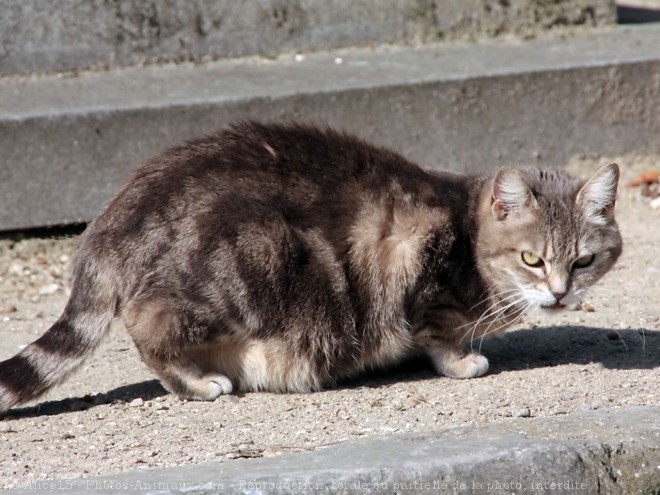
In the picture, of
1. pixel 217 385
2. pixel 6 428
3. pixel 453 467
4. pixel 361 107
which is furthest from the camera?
pixel 361 107

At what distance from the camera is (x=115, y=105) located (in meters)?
5.54

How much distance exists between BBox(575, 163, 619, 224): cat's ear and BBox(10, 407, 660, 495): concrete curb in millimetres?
961

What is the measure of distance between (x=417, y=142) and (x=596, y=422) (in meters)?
2.74

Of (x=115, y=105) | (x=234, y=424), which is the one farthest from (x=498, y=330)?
(x=115, y=105)

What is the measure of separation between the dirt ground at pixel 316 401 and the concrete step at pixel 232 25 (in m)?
1.58

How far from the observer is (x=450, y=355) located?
4238mm

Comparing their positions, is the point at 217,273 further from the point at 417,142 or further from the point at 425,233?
the point at 417,142

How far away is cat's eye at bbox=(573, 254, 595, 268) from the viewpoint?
4125mm

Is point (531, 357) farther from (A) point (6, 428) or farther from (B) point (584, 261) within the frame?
(A) point (6, 428)

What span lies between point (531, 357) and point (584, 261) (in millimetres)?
561

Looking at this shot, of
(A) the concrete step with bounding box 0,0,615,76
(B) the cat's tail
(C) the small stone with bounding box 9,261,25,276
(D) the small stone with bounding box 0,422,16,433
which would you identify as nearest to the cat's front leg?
(B) the cat's tail

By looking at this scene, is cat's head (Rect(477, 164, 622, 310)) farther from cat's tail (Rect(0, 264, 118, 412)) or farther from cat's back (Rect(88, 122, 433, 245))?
cat's tail (Rect(0, 264, 118, 412))

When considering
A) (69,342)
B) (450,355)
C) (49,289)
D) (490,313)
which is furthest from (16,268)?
(490,313)

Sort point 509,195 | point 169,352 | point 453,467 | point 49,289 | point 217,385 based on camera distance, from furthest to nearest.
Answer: point 49,289, point 509,195, point 217,385, point 169,352, point 453,467
